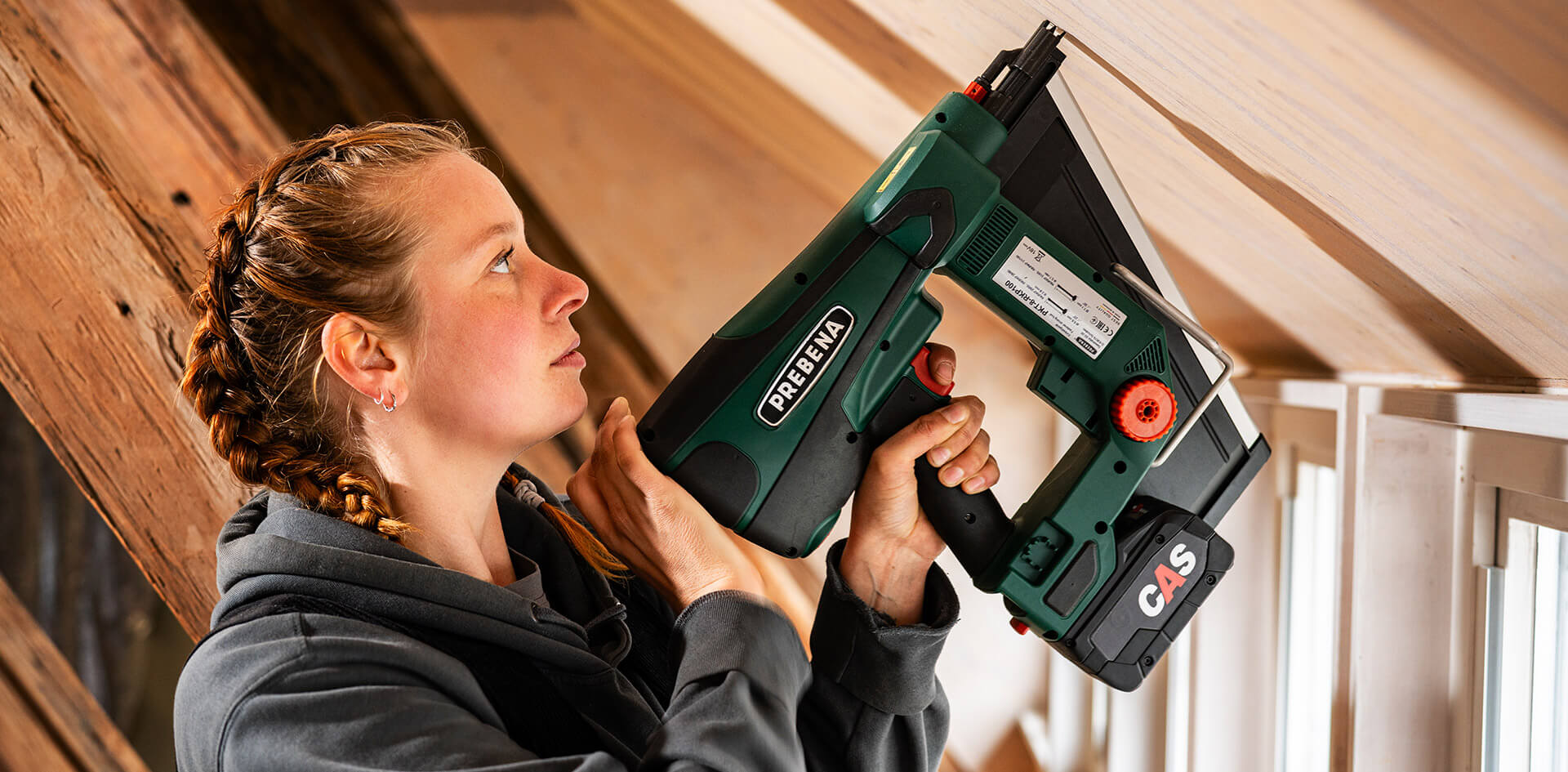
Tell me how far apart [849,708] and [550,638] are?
294mm

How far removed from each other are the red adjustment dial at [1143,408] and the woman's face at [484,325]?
1.59ft

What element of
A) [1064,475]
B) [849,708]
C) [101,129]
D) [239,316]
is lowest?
[849,708]

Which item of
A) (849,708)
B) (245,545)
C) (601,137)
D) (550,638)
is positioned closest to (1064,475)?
(849,708)

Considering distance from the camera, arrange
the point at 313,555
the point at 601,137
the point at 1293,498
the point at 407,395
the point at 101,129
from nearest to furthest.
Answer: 1. the point at 313,555
2. the point at 407,395
3. the point at 101,129
4. the point at 1293,498
5. the point at 601,137

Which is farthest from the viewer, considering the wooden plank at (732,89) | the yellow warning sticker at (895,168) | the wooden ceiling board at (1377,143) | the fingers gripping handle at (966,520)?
the wooden plank at (732,89)

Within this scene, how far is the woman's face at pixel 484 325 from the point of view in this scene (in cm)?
81

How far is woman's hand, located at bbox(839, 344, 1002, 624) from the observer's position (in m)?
0.86

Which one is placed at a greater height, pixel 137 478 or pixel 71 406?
pixel 71 406

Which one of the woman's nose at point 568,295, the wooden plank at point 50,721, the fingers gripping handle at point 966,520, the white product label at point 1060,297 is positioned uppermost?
the woman's nose at point 568,295

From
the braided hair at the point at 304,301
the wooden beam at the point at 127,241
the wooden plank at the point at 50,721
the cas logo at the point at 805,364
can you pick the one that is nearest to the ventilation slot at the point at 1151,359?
the cas logo at the point at 805,364

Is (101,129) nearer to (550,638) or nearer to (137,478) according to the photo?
(137,478)

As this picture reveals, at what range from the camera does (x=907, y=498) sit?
0.88 meters

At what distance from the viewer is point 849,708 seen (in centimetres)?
89

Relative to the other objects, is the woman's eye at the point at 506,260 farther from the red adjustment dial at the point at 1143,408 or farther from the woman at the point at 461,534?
the red adjustment dial at the point at 1143,408
